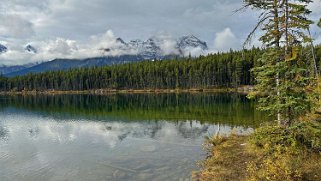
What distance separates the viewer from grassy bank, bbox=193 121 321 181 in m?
18.8

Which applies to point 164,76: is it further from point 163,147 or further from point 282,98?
point 282,98

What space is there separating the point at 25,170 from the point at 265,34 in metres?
24.6

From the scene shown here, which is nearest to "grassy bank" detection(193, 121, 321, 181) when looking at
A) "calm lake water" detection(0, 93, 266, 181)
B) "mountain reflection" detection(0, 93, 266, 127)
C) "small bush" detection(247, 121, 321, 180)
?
"small bush" detection(247, 121, 321, 180)

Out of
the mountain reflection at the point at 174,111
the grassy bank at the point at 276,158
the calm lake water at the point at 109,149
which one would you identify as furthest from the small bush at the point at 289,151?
the mountain reflection at the point at 174,111

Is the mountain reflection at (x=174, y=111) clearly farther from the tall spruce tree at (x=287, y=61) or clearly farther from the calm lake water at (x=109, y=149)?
the tall spruce tree at (x=287, y=61)

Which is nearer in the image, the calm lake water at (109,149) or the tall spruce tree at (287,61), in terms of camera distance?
the tall spruce tree at (287,61)

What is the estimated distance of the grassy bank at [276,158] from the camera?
741 inches

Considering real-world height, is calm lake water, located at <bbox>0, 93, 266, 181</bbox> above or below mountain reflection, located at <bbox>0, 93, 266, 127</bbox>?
below

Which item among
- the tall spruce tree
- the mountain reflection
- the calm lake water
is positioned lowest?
the calm lake water

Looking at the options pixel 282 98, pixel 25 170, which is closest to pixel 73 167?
pixel 25 170

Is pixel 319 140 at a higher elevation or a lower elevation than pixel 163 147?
higher

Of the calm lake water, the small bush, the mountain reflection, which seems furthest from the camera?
the mountain reflection

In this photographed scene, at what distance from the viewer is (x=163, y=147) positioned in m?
39.3

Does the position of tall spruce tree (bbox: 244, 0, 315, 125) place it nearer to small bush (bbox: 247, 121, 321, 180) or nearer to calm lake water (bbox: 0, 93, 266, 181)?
small bush (bbox: 247, 121, 321, 180)
